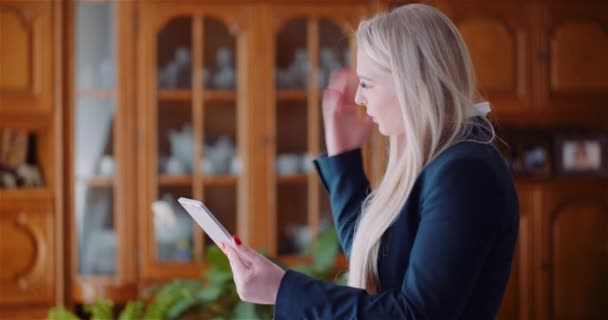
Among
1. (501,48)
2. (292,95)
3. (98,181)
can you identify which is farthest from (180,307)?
(501,48)

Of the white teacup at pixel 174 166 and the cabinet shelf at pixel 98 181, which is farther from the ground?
the white teacup at pixel 174 166

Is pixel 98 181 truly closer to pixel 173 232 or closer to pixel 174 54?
pixel 173 232

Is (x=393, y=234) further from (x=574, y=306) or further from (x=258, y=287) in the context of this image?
(x=574, y=306)

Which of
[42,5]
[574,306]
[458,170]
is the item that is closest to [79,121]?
[42,5]

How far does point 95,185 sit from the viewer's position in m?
3.39

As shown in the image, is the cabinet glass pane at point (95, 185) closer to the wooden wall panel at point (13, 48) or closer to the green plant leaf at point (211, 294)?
the wooden wall panel at point (13, 48)

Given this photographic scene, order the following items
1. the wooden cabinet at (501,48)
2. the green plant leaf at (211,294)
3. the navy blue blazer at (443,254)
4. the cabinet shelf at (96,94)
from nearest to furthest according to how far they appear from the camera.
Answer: the navy blue blazer at (443,254)
the green plant leaf at (211,294)
the cabinet shelf at (96,94)
the wooden cabinet at (501,48)

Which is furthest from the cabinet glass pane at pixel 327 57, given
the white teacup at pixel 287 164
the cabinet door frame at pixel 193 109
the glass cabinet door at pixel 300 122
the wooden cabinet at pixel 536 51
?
the wooden cabinet at pixel 536 51

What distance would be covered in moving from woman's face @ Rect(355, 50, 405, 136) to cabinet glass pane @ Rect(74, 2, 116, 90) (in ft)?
8.20

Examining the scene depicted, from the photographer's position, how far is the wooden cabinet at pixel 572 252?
3643 millimetres

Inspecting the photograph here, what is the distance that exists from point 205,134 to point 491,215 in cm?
260

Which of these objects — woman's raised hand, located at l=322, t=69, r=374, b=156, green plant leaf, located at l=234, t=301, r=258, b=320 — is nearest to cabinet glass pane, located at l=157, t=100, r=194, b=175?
green plant leaf, located at l=234, t=301, r=258, b=320

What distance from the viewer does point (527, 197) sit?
3.61 m

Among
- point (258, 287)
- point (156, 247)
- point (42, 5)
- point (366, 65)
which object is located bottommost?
point (156, 247)
